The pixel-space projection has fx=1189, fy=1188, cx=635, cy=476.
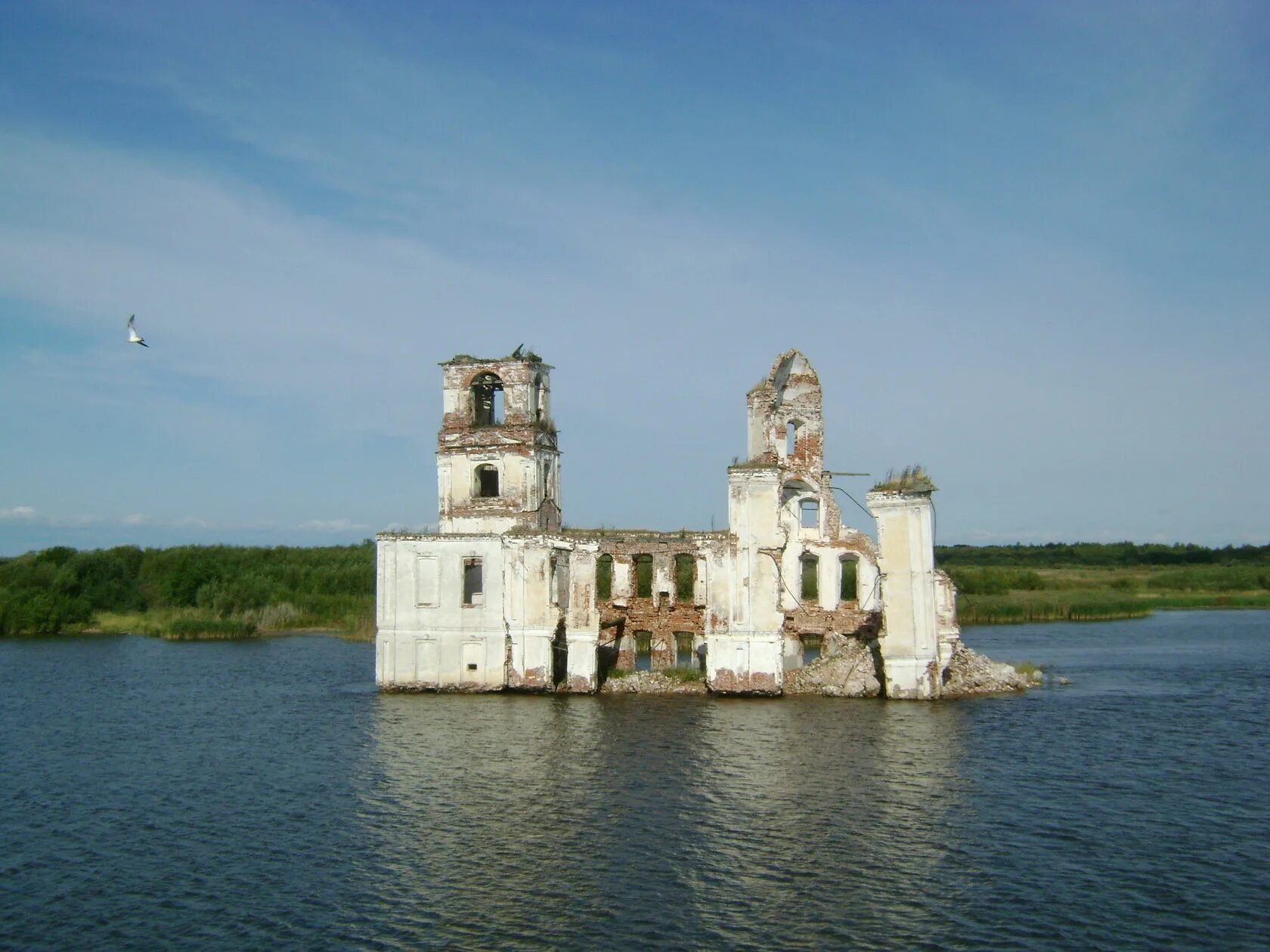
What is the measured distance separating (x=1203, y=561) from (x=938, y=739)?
315ft

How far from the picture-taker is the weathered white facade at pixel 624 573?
34.9m

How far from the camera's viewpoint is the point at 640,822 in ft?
73.0

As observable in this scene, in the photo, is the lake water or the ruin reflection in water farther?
the ruin reflection in water

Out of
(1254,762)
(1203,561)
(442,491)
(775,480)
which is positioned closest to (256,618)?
Answer: (442,491)

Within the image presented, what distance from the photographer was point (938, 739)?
2905 cm

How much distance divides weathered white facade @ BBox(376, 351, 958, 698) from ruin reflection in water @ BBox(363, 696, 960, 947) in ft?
9.38

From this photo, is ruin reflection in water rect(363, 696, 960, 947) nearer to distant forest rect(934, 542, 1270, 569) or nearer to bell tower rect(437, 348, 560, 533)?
bell tower rect(437, 348, 560, 533)

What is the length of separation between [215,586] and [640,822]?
2405 inches

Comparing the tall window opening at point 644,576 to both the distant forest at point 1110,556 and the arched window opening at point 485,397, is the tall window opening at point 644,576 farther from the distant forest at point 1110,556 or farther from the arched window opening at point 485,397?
the distant forest at point 1110,556

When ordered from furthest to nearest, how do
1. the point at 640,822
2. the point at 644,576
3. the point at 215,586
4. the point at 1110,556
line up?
the point at 1110,556, the point at 215,586, the point at 644,576, the point at 640,822

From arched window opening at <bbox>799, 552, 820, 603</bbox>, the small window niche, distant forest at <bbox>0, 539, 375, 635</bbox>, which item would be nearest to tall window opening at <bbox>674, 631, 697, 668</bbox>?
arched window opening at <bbox>799, 552, 820, 603</bbox>

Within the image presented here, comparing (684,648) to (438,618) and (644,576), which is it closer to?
(644,576)

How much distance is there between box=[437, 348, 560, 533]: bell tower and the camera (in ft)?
128

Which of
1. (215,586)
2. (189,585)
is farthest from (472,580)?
(189,585)
